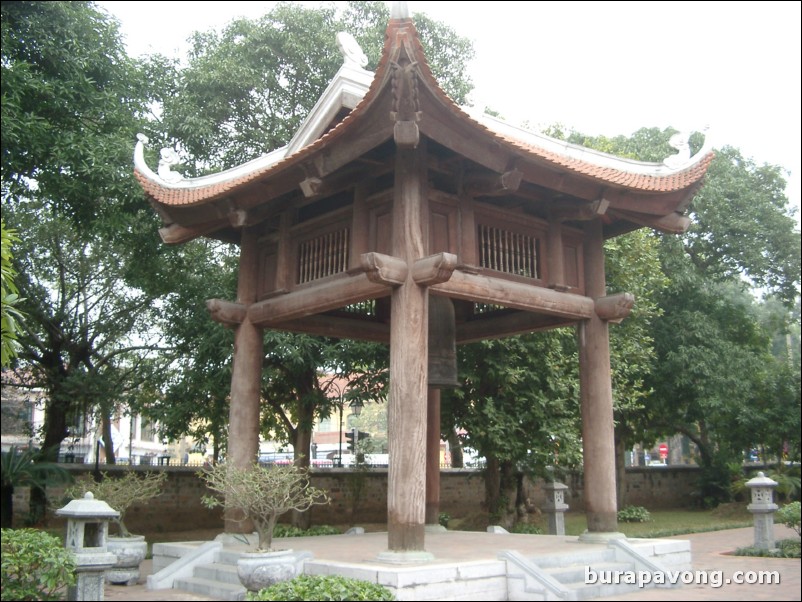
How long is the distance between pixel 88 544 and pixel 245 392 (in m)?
3.29

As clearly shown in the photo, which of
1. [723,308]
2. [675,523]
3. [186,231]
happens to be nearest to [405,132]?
[186,231]

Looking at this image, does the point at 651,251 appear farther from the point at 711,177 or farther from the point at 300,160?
the point at 300,160

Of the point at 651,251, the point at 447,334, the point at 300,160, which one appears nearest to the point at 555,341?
the point at 651,251

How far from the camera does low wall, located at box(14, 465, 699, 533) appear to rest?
69.1 ft

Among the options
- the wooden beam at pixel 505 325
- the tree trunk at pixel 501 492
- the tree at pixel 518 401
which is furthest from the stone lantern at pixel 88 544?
the tree trunk at pixel 501 492

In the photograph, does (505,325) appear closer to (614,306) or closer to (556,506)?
(614,306)

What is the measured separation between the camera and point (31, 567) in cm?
855

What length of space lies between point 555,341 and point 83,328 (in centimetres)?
1422

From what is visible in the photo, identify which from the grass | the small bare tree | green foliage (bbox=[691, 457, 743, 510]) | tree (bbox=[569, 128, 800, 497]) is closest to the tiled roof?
the small bare tree

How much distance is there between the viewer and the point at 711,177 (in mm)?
30500

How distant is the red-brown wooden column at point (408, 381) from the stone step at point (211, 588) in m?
1.94

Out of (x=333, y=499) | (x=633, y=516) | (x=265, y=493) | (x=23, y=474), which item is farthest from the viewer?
(x=633, y=516)

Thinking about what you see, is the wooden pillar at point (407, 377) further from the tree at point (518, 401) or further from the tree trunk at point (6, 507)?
the tree trunk at point (6, 507)

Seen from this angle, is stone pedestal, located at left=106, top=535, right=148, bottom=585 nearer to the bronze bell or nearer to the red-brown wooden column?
the red-brown wooden column
